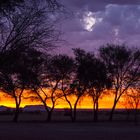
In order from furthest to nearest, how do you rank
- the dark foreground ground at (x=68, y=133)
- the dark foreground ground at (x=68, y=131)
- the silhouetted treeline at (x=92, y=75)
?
the silhouetted treeline at (x=92, y=75) → the dark foreground ground at (x=68, y=131) → the dark foreground ground at (x=68, y=133)

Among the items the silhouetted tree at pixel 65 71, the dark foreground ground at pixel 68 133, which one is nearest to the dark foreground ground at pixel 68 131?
the dark foreground ground at pixel 68 133

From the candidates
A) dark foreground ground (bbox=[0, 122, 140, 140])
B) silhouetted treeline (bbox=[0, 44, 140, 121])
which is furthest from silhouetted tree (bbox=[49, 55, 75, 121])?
dark foreground ground (bbox=[0, 122, 140, 140])

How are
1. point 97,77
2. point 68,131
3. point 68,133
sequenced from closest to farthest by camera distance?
1. point 68,133
2. point 68,131
3. point 97,77

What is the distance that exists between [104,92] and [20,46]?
196ft

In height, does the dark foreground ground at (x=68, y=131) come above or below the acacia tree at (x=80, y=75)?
below

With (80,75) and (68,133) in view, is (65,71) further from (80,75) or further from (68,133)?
(68,133)

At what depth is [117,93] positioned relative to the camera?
258 feet

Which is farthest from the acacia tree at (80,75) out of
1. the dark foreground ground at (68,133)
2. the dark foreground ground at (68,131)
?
the dark foreground ground at (68,133)

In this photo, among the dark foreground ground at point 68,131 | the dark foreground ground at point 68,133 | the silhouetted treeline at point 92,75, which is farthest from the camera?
the silhouetted treeline at point 92,75

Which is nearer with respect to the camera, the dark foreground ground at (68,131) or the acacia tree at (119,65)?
the dark foreground ground at (68,131)

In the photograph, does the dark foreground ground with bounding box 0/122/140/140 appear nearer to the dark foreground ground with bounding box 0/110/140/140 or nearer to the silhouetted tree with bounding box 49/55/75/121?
the dark foreground ground with bounding box 0/110/140/140

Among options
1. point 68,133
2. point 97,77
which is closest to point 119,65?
point 97,77

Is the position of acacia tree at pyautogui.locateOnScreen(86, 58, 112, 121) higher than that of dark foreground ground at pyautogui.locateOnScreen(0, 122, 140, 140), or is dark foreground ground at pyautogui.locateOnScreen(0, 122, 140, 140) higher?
acacia tree at pyautogui.locateOnScreen(86, 58, 112, 121)

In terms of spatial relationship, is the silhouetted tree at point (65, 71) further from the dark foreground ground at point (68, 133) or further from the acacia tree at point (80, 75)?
the dark foreground ground at point (68, 133)
